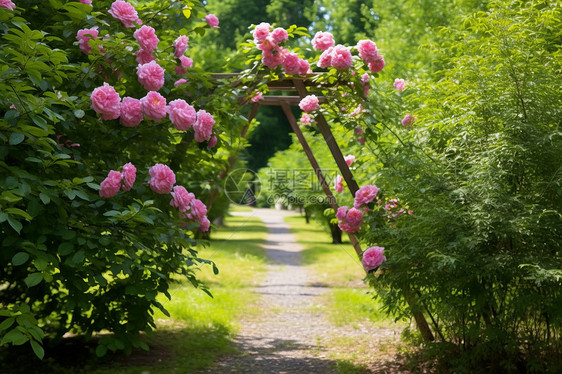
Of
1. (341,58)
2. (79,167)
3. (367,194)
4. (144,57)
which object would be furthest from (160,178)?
(341,58)

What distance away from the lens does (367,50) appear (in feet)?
18.7

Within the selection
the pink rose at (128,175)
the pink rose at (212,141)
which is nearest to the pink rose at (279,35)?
the pink rose at (212,141)

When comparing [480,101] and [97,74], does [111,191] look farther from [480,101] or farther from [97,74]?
[480,101]

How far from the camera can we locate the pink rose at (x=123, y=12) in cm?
426

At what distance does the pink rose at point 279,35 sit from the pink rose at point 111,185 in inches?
97.2

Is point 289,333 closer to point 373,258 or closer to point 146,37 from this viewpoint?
point 373,258

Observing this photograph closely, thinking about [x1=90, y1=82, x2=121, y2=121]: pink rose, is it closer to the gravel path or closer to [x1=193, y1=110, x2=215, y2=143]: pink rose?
[x1=193, y1=110, x2=215, y2=143]: pink rose

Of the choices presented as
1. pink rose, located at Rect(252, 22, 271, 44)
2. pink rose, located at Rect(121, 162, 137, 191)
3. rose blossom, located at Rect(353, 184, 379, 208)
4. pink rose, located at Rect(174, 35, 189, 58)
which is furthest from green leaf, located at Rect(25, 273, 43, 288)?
pink rose, located at Rect(252, 22, 271, 44)

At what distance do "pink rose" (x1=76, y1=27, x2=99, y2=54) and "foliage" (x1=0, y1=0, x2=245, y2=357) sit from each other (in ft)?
0.26

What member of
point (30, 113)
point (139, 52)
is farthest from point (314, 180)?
point (30, 113)

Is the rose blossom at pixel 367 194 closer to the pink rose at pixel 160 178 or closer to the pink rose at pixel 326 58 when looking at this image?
the pink rose at pixel 326 58

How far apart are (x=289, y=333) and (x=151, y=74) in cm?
455

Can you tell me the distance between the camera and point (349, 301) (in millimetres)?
9594

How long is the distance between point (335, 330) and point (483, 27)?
4.43 meters
